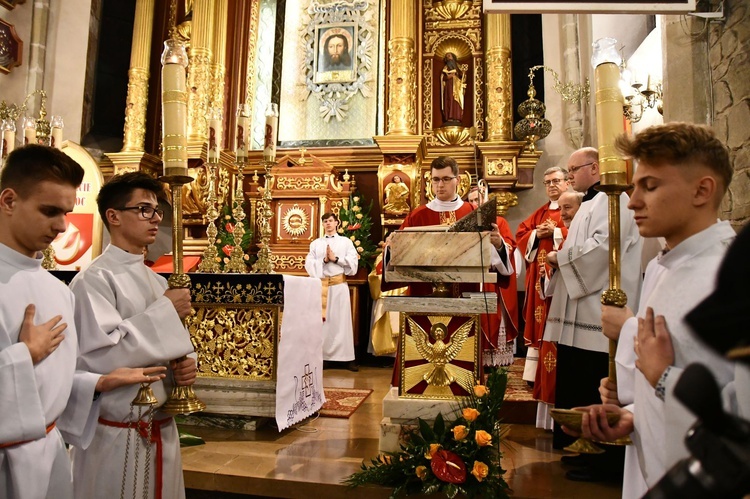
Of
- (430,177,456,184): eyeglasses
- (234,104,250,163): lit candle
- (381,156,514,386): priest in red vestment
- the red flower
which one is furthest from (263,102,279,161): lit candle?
the red flower

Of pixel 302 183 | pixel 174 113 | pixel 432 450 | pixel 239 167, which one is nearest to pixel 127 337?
pixel 174 113

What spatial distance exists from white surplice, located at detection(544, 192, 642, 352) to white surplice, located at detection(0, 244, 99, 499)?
8.83 ft

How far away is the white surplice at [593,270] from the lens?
10.6 feet

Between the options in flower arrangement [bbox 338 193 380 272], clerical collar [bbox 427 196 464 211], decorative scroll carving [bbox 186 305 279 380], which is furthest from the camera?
flower arrangement [bbox 338 193 380 272]

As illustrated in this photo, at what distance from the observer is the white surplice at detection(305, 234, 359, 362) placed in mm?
7234

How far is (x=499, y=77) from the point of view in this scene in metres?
8.22

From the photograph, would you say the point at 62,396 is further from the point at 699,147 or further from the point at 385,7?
the point at 385,7

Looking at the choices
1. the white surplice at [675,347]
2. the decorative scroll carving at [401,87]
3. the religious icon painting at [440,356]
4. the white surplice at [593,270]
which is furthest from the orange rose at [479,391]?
the decorative scroll carving at [401,87]

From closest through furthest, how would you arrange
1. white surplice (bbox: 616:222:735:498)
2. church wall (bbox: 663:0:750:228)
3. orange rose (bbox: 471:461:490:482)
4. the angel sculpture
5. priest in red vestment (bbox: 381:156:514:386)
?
1. white surplice (bbox: 616:222:735:498)
2. orange rose (bbox: 471:461:490:482)
3. church wall (bbox: 663:0:750:228)
4. the angel sculpture
5. priest in red vestment (bbox: 381:156:514:386)

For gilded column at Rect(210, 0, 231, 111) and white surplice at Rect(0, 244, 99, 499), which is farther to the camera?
gilded column at Rect(210, 0, 231, 111)

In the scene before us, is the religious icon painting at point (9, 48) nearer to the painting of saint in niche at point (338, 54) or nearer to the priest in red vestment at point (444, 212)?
the painting of saint in niche at point (338, 54)

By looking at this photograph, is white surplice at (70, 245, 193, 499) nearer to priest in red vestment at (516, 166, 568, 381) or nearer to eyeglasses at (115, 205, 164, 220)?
eyeglasses at (115, 205, 164, 220)

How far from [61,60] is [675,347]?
34.8 ft

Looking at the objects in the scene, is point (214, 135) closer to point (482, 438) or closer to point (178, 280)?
point (178, 280)
